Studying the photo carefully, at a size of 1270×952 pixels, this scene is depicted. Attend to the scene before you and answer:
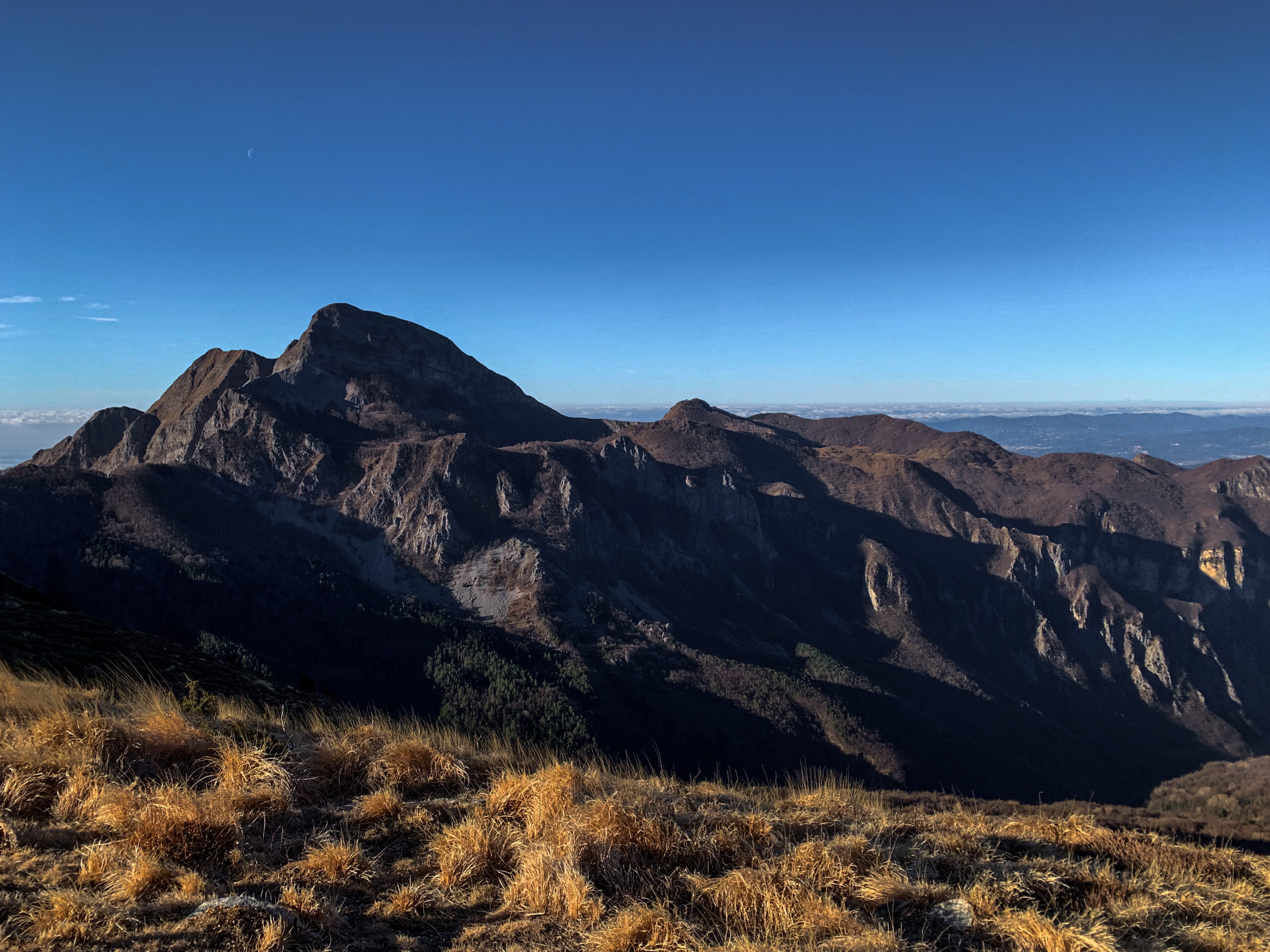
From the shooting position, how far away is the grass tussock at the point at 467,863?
534 centimetres

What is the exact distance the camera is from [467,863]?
21.0ft

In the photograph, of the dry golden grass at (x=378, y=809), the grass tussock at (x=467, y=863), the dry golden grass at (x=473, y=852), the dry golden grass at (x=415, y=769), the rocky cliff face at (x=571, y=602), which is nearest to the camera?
the grass tussock at (x=467, y=863)

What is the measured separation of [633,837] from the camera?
680 cm

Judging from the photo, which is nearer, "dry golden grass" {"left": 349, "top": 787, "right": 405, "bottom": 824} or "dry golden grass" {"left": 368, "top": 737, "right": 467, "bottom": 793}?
"dry golden grass" {"left": 349, "top": 787, "right": 405, "bottom": 824}

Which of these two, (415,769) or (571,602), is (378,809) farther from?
(571,602)

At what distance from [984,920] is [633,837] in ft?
11.9

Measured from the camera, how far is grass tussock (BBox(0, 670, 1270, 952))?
534 cm

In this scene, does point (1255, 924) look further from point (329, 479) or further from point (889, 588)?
point (889, 588)

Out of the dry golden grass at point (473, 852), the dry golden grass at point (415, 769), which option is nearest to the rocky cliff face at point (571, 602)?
the dry golden grass at point (415, 769)

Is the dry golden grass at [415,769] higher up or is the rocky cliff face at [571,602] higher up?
the dry golden grass at [415,769]

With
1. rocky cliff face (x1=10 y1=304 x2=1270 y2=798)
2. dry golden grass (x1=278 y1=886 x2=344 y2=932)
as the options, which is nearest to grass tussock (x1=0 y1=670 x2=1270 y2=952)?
dry golden grass (x1=278 y1=886 x2=344 y2=932)

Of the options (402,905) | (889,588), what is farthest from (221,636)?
(889,588)

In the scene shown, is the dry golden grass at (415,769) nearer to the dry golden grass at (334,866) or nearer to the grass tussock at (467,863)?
the grass tussock at (467,863)

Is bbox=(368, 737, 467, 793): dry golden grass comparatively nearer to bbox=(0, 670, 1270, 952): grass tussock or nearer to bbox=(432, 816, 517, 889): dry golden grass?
bbox=(0, 670, 1270, 952): grass tussock
